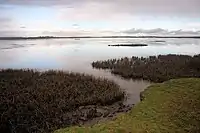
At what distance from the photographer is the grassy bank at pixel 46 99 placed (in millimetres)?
16244

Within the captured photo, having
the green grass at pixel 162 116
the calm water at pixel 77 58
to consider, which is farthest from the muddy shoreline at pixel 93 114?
the green grass at pixel 162 116

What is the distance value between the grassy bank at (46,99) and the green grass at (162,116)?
4.42 metres

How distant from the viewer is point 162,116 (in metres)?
12.9

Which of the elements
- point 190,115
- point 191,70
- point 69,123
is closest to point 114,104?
point 69,123

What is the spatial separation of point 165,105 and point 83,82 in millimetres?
14501

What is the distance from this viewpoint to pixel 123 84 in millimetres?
30422

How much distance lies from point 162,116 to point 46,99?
11.1m

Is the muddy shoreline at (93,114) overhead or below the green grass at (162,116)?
below

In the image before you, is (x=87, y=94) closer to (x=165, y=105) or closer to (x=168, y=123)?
(x=165, y=105)

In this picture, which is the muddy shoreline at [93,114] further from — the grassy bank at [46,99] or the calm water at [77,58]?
the calm water at [77,58]

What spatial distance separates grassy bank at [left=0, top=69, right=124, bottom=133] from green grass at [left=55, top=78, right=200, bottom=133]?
4.42 meters

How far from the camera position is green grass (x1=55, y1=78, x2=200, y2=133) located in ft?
37.7

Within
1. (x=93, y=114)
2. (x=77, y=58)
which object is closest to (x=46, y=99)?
(x=93, y=114)

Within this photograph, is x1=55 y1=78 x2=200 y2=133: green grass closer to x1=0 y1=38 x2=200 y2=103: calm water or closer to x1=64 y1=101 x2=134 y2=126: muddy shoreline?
x1=64 y1=101 x2=134 y2=126: muddy shoreline
